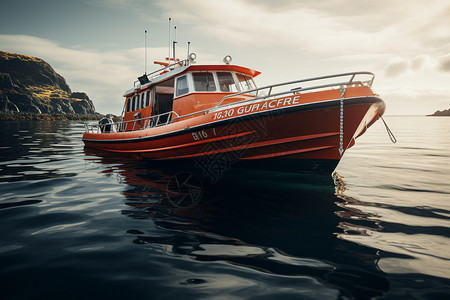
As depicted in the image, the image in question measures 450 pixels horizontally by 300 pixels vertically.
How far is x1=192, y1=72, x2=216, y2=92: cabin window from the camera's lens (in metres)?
7.71

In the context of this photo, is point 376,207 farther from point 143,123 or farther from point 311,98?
point 143,123

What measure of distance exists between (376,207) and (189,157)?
458 cm

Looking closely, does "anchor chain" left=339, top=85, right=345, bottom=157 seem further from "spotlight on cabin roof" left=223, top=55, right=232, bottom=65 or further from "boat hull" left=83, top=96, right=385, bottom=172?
"spotlight on cabin roof" left=223, top=55, right=232, bottom=65

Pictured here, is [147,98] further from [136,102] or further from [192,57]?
[192,57]

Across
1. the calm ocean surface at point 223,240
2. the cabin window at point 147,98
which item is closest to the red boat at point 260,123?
the calm ocean surface at point 223,240

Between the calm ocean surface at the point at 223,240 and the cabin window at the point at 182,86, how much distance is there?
3.10 metres

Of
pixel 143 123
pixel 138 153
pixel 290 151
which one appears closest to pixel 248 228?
pixel 290 151

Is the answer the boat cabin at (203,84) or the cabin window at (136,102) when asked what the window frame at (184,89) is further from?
the cabin window at (136,102)

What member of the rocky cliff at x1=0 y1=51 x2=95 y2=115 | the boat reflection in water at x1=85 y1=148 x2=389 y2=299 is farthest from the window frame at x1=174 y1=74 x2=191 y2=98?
the rocky cliff at x1=0 y1=51 x2=95 y2=115

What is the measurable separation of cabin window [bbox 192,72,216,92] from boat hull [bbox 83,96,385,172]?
1.47 m

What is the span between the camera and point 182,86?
313 inches

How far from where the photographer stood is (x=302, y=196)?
5.08 meters

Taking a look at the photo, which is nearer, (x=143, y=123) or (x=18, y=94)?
(x=143, y=123)

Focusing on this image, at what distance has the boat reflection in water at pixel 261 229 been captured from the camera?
94.0 inches
